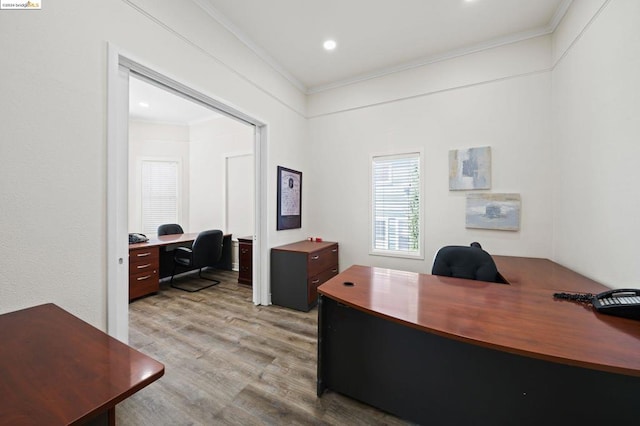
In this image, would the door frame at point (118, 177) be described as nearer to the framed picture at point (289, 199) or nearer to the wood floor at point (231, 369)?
the wood floor at point (231, 369)

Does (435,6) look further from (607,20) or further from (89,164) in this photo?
(89,164)

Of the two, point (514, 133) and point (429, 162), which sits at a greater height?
point (514, 133)

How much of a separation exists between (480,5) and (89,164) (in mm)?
3620

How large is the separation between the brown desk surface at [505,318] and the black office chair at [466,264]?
21 centimetres

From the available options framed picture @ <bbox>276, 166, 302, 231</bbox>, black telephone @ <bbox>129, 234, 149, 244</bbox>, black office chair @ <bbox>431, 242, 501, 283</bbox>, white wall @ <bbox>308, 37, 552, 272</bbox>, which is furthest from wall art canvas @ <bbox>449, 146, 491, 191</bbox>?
black telephone @ <bbox>129, 234, 149, 244</bbox>

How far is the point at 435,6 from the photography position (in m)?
2.45

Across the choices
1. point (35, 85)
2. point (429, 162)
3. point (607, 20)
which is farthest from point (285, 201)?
point (607, 20)

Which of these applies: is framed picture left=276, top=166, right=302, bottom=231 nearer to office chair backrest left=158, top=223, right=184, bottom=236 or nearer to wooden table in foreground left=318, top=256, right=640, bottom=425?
wooden table in foreground left=318, top=256, right=640, bottom=425

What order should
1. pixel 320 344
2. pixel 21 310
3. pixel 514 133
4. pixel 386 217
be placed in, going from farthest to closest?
Answer: 1. pixel 386 217
2. pixel 514 133
3. pixel 320 344
4. pixel 21 310

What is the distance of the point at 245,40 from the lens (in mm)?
2881

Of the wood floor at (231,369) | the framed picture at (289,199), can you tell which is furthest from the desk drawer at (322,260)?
the framed picture at (289,199)

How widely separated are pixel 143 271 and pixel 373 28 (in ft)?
14.4

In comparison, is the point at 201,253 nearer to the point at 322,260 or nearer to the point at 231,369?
the point at 322,260

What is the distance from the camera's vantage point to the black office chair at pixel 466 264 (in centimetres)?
203
